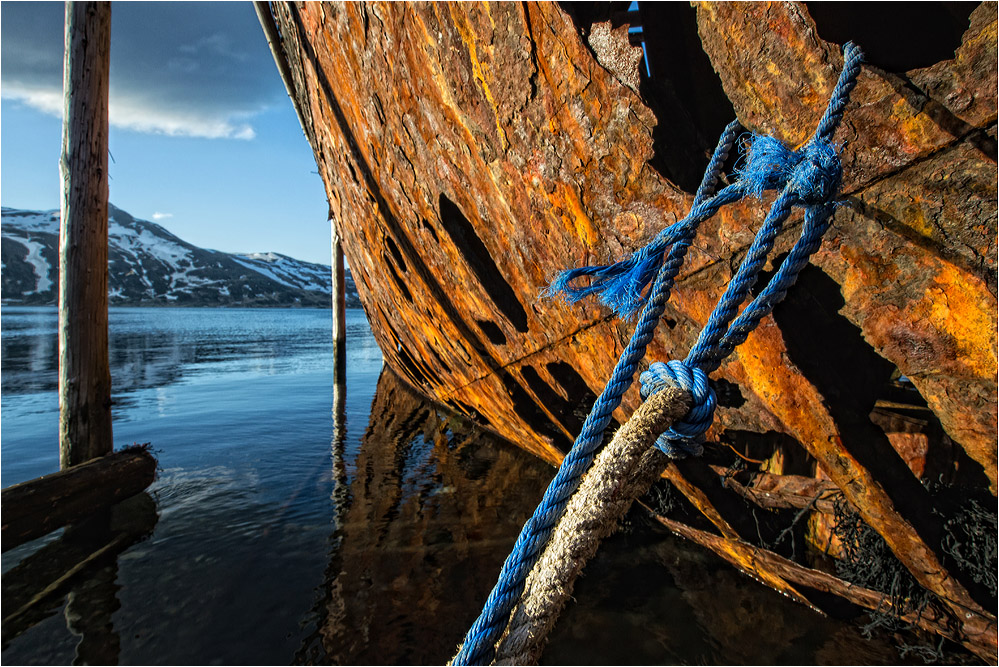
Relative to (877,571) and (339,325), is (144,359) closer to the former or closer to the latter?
(339,325)

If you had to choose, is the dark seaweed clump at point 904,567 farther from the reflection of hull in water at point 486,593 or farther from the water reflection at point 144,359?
the water reflection at point 144,359

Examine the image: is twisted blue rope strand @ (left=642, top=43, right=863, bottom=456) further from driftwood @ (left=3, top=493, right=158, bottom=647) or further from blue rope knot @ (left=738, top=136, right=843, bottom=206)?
driftwood @ (left=3, top=493, right=158, bottom=647)

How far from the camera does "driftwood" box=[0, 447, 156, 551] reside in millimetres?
3619

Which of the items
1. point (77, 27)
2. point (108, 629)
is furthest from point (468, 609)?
point (77, 27)

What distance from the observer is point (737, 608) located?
298 cm

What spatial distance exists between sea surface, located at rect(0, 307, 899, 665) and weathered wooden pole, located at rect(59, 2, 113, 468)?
960 millimetres

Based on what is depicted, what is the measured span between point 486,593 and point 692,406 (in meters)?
2.64

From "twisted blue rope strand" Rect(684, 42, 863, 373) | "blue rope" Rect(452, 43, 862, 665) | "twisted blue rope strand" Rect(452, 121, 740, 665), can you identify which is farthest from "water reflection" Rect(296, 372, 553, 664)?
"twisted blue rope strand" Rect(684, 42, 863, 373)

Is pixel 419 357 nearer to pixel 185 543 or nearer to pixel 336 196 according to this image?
pixel 336 196

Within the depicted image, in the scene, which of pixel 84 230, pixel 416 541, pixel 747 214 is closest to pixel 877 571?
pixel 747 214

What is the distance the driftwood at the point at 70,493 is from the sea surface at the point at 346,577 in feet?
0.73

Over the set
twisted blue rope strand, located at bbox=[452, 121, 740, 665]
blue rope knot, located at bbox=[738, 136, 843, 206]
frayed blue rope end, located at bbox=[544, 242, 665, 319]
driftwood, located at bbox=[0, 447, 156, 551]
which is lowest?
driftwood, located at bbox=[0, 447, 156, 551]

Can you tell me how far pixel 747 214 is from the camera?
1741 millimetres

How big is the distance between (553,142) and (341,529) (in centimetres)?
357
